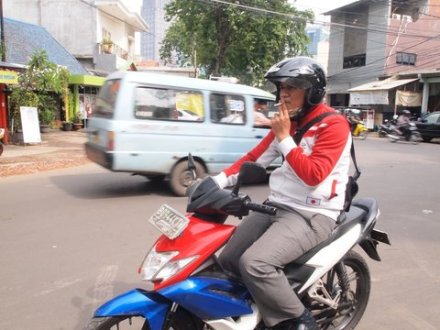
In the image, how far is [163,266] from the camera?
7.00ft

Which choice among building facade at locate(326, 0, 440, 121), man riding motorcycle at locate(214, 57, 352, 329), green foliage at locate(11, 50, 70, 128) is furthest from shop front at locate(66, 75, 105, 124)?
man riding motorcycle at locate(214, 57, 352, 329)

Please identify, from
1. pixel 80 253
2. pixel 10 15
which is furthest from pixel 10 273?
pixel 10 15

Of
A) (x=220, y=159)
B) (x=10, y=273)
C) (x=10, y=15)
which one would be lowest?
(x=10, y=273)

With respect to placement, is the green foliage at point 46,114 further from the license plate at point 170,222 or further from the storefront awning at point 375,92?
the storefront awning at point 375,92

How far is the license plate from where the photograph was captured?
2.13m

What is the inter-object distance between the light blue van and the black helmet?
4.82 metres

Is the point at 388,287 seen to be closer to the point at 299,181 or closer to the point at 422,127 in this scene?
the point at 299,181

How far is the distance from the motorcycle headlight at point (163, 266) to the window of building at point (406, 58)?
30438 mm

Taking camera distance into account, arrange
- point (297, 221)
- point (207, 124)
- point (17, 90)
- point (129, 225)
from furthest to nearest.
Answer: point (17, 90) → point (207, 124) → point (129, 225) → point (297, 221)

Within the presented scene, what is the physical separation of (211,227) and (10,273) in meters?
2.61

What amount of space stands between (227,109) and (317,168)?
5.80 metres

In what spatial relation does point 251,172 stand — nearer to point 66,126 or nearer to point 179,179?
point 179,179

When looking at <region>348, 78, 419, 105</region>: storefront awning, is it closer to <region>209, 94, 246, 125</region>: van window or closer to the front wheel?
the front wheel

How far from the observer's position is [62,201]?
22.3 feet
